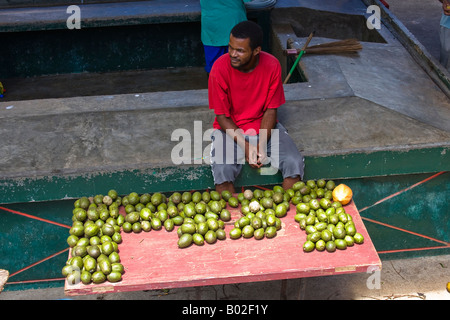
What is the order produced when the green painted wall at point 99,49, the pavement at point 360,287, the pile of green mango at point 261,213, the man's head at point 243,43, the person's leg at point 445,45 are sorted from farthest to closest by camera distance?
the green painted wall at point 99,49
the person's leg at point 445,45
the pavement at point 360,287
the man's head at point 243,43
the pile of green mango at point 261,213

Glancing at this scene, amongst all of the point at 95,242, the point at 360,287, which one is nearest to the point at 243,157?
the point at 95,242

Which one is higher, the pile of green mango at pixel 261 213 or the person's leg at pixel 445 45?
the person's leg at pixel 445 45

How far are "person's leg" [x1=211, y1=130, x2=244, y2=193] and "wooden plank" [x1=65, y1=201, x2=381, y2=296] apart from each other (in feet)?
2.29

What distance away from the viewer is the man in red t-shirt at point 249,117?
4.08 metres

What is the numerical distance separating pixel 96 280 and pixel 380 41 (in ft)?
16.1

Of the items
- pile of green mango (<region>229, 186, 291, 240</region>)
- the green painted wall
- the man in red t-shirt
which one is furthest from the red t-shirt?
the green painted wall

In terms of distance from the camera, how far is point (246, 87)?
4.15 meters

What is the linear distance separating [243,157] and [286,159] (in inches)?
12.2

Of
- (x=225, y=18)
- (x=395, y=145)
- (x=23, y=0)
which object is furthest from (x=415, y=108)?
(x=23, y=0)

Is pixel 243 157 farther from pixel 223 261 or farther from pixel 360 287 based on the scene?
pixel 360 287

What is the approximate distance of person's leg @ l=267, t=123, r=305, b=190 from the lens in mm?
4082

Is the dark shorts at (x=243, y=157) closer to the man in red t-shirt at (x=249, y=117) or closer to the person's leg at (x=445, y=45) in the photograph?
the man in red t-shirt at (x=249, y=117)

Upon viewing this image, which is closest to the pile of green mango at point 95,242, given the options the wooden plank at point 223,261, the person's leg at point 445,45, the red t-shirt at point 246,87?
the wooden plank at point 223,261

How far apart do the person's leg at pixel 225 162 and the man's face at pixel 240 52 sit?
0.56m
